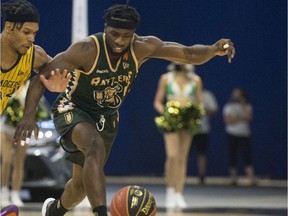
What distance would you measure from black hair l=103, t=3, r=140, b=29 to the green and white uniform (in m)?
0.23

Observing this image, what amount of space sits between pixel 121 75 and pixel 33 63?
89cm

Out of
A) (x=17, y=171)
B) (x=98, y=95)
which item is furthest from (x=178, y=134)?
(x=98, y=95)

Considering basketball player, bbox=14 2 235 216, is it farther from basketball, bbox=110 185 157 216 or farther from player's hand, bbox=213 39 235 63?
basketball, bbox=110 185 157 216

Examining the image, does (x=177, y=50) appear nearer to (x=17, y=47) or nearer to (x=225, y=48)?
(x=225, y=48)

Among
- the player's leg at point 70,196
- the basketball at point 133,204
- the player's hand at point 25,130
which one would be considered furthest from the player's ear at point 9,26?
the basketball at point 133,204

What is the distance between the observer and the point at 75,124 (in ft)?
30.4

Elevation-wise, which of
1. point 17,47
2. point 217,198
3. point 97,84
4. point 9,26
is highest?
point 9,26

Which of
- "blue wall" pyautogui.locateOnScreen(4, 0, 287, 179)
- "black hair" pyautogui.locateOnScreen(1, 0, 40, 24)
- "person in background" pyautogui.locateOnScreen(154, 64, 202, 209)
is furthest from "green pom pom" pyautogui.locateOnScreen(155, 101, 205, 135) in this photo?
"black hair" pyautogui.locateOnScreen(1, 0, 40, 24)

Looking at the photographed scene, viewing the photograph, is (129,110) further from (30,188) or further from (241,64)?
(30,188)

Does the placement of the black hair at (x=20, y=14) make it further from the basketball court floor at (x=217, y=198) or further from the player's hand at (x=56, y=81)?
the basketball court floor at (x=217, y=198)

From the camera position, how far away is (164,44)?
9.64 metres

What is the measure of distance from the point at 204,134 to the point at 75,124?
10.9 m

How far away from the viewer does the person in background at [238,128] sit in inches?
775

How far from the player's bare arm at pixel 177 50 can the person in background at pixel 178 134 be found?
16.4ft
